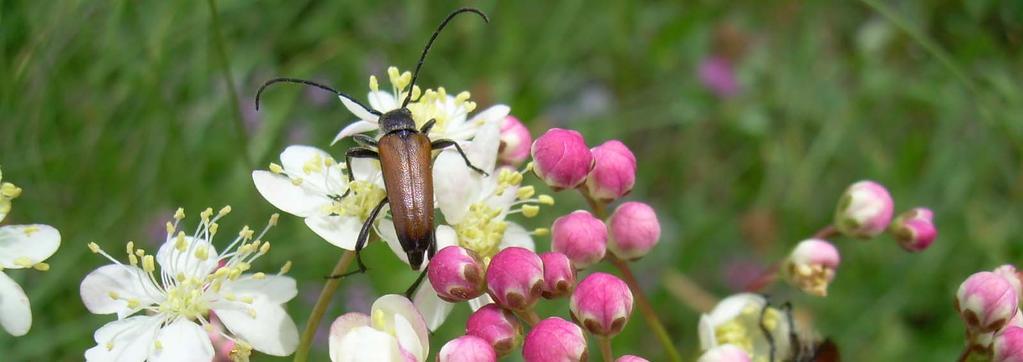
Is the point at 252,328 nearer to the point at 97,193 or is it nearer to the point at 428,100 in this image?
the point at 428,100

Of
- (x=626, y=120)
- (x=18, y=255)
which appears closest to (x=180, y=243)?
(x=18, y=255)

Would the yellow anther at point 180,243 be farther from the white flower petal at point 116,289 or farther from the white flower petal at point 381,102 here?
the white flower petal at point 381,102

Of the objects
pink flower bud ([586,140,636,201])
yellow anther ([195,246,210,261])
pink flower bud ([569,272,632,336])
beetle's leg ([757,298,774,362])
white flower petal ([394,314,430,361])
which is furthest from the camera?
beetle's leg ([757,298,774,362])

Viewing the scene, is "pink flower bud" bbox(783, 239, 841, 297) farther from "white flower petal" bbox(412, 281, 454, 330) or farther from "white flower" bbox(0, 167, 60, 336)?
"white flower" bbox(0, 167, 60, 336)

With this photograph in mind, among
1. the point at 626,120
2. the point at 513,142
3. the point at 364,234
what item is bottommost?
the point at 364,234

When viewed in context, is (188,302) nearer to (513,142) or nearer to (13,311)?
(13,311)

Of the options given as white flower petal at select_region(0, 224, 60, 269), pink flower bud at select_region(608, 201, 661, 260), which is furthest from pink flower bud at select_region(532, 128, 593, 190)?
white flower petal at select_region(0, 224, 60, 269)

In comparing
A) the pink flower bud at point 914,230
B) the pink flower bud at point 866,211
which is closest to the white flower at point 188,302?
the pink flower bud at point 866,211
